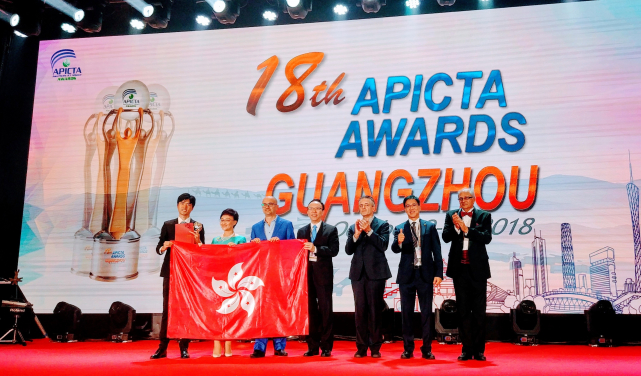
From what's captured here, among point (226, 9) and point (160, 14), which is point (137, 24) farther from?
point (226, 9)

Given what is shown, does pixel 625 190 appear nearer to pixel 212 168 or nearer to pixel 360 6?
pixel 360 6

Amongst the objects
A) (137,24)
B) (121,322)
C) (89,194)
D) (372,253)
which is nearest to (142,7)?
(137,24)

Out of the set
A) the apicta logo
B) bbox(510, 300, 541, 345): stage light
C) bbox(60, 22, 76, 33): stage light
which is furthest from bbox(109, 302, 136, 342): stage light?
bbox(510, 300, 541, 345): stage light

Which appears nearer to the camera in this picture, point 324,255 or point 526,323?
point 324,255

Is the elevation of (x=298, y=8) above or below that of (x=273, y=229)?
above

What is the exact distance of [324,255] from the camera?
15.4 feet

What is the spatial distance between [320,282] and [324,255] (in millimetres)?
248

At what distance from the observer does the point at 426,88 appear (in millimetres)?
6652

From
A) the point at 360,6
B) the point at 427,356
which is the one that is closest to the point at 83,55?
the point at 360,6

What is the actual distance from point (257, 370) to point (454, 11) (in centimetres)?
517

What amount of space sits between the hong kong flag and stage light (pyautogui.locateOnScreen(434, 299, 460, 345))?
206 centimetres

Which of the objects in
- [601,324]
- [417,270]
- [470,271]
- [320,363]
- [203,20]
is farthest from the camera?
[203,20]

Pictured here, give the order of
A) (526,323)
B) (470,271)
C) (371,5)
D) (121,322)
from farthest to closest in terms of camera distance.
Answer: (371,5) → (121,322) → (526,323) → (470,271)

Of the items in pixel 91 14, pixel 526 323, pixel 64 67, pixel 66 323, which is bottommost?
pixel 66 323
